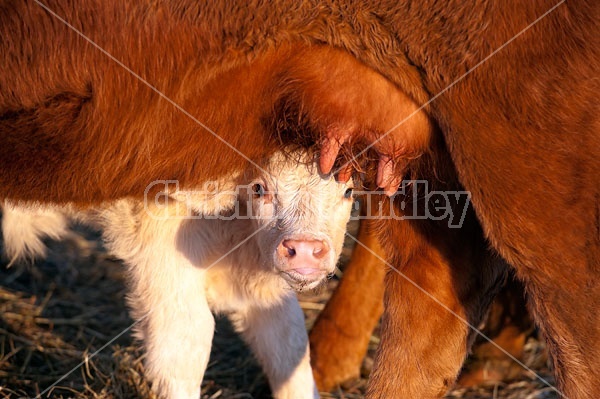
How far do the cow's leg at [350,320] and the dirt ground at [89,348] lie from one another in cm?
12

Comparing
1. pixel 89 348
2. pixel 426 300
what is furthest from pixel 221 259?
pixel 89 348

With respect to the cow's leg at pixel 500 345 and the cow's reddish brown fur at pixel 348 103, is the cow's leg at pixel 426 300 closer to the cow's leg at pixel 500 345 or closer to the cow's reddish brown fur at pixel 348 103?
the cow's reddish brown fur at pixel 348 103

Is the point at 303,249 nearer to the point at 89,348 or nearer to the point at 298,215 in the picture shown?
the point at 298,215

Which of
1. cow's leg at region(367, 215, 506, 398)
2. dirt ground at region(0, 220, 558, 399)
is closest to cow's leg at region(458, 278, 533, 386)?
dirt ground at region(0, 220, 558, 399)

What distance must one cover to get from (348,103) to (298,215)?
0.89m

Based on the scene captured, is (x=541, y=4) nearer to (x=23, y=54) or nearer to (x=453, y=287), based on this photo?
(x=453, y=287)

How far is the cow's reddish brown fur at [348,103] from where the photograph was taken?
278 cm

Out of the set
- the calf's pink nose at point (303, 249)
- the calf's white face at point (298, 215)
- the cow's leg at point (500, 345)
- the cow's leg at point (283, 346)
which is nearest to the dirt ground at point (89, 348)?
the cow's leg at point (500, 345)

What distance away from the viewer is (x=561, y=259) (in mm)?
2896

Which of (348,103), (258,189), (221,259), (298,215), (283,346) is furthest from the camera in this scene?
(283,346)

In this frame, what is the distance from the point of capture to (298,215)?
3.84 m

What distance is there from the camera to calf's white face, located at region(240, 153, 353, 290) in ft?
11.9

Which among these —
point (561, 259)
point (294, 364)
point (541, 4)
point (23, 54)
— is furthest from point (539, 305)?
point (23, 54)

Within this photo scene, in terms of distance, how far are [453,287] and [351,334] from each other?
49.2 inches
